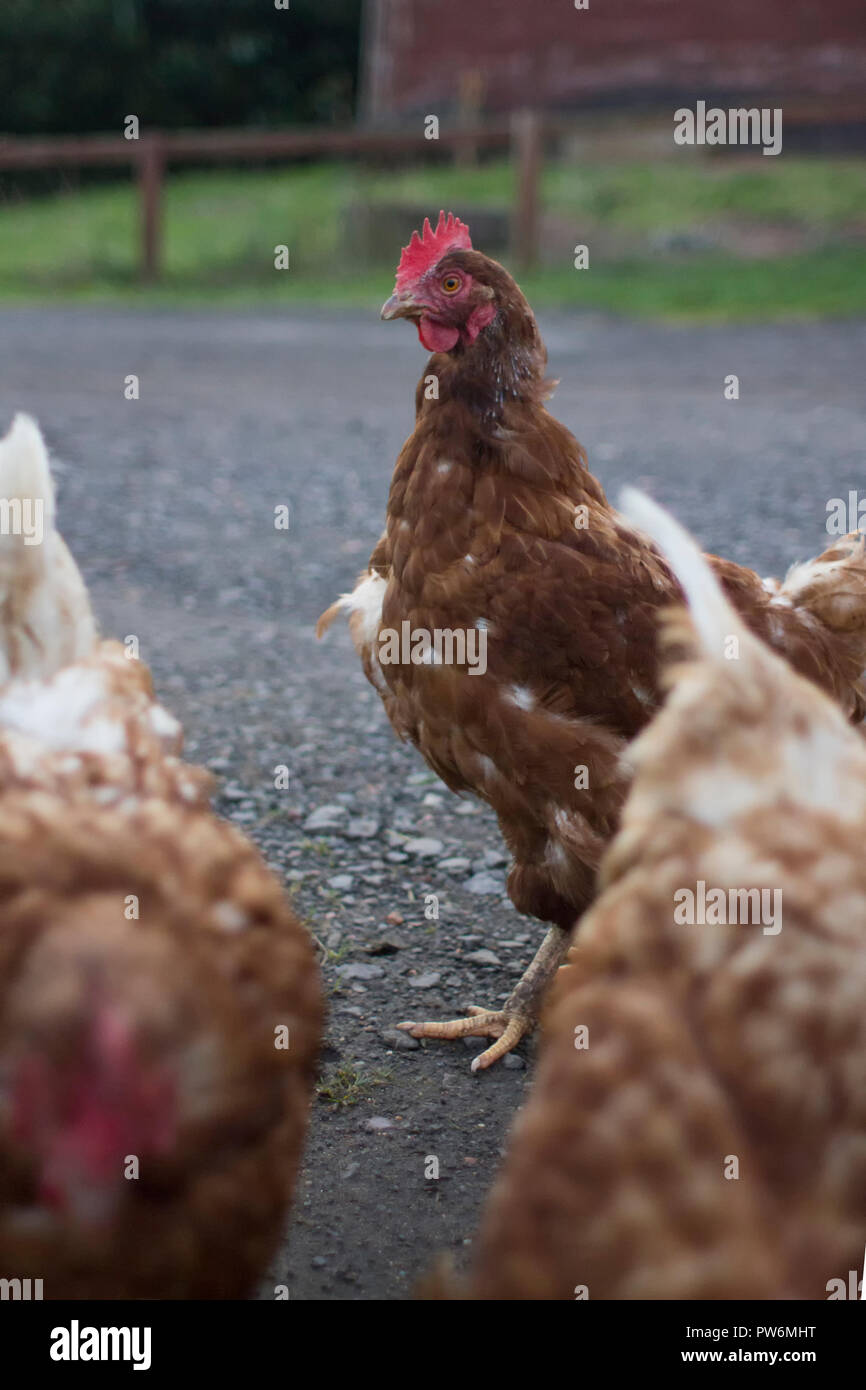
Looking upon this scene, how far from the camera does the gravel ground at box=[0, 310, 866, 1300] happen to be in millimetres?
2896

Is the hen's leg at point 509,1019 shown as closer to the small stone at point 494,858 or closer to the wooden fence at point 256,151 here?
the small stone at point 494,858

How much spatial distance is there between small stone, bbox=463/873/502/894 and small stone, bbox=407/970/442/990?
0.41 metres

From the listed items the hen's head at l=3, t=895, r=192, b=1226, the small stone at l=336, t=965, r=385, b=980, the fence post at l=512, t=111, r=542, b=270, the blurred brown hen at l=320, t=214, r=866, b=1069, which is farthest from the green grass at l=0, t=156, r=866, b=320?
the hen's head at l=3, t=895, r=192, b=1226

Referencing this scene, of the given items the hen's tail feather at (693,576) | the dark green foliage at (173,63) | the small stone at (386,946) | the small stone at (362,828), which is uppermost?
the dark green foliage at (173,63)

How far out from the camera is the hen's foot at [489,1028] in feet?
10.6

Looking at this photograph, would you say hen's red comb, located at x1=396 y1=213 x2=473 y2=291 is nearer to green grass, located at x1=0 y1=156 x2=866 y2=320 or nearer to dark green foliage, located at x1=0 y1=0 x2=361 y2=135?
green grass, located at x1=0 y1=156 x2=866 y2=320

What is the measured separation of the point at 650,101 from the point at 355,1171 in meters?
19.9

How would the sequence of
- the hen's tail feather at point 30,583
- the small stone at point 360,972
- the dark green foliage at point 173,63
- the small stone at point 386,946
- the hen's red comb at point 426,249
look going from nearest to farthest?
the hen's tail feather at point 30,583, the hen's red comb at point 426,249, the small stone at point 360,972, the small stone at point 386,946, the dark green foliage at point 173,63

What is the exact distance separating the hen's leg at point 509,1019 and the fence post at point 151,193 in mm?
12584

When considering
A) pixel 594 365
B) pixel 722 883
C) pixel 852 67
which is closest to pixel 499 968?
pixel 722 883

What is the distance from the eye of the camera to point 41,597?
2.29 metres

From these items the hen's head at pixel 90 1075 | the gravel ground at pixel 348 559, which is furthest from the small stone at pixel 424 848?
the hen's head at pixel 90 1075

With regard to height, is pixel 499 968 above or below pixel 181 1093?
below
